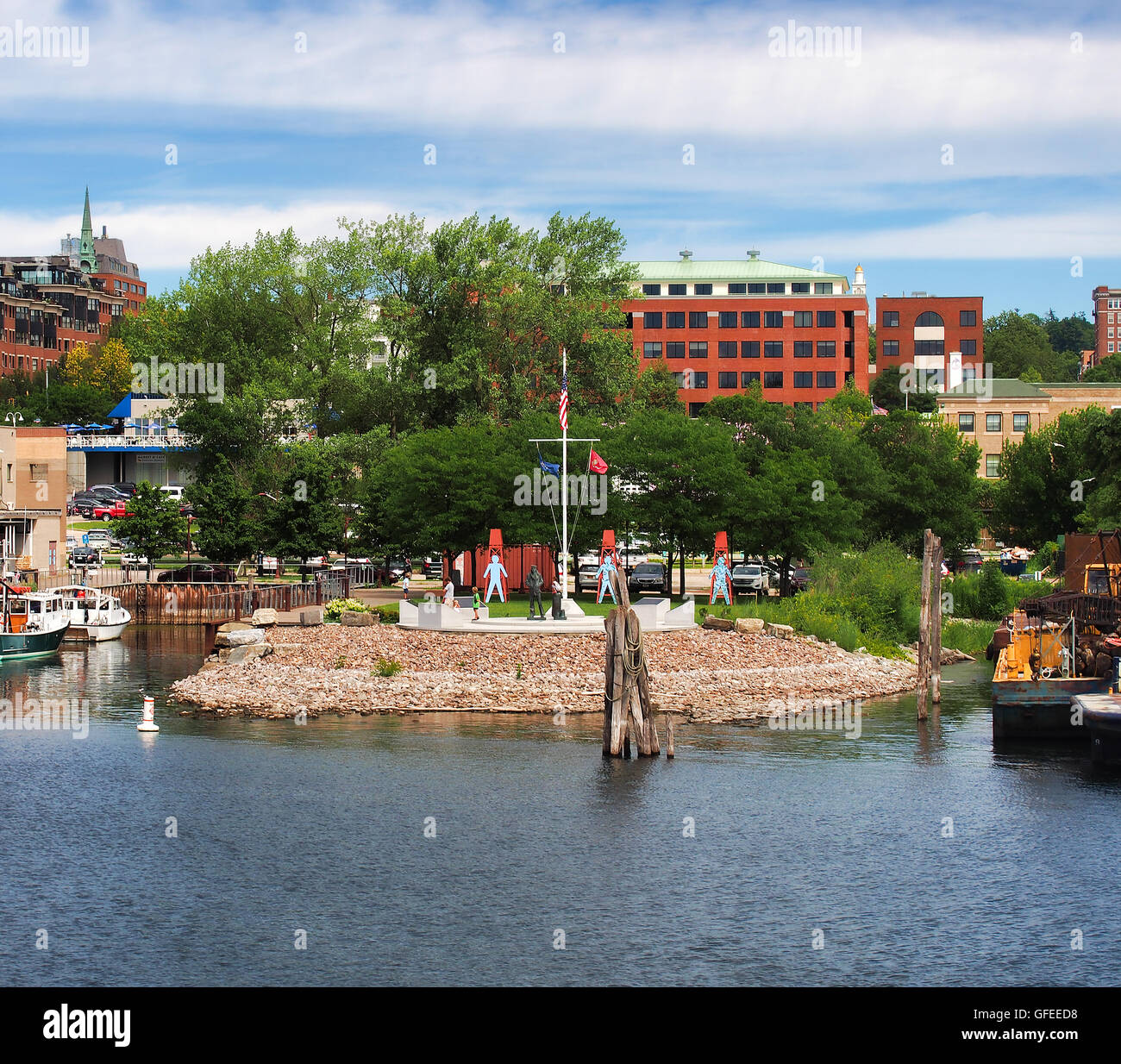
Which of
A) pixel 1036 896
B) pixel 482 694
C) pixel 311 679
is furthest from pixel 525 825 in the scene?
pixel 311 679

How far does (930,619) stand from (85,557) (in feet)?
200

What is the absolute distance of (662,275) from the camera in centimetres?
14712

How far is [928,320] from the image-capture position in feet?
495

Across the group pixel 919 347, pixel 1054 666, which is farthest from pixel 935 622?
pixel 919 347

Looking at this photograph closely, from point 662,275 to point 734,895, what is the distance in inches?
5006

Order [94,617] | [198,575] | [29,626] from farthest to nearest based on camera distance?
[198,575] → [94,617] → [29,626]

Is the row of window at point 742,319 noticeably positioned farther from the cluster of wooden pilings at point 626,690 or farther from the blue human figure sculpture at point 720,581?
the cluster of wooden pilings at point 626,690

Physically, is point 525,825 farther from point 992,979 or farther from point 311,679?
point 311,679

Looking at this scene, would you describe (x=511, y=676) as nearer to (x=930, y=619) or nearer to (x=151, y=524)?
(x=930, y=619)

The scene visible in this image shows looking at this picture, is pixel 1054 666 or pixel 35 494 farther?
pixel 35 494

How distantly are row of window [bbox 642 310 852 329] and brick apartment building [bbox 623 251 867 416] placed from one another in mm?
89

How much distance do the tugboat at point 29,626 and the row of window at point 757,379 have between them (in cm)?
8933

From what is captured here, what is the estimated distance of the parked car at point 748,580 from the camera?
72875 millimetres

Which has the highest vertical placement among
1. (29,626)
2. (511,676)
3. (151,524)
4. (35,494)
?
(35,494)
